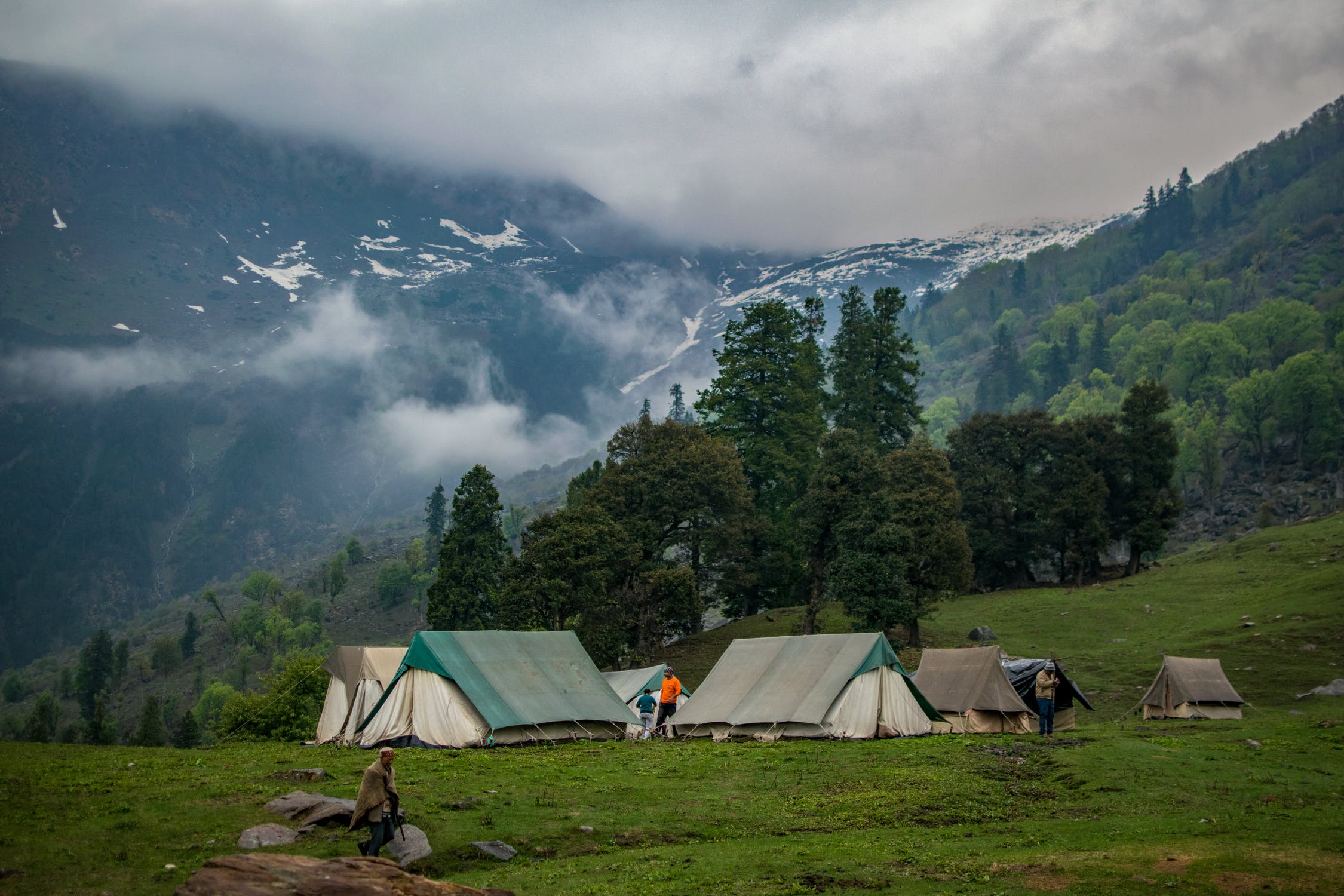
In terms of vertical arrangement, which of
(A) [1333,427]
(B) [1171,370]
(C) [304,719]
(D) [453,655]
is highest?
(B) [1171,370]

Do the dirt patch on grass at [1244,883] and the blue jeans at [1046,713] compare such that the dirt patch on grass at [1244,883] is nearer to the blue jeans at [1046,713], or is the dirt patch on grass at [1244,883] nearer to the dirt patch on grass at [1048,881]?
the dirt patch on grass at [1048,881]

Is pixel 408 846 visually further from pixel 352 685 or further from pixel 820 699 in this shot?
pixel 352 685

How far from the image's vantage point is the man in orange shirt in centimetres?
3328

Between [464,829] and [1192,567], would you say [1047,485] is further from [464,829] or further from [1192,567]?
[464,829]

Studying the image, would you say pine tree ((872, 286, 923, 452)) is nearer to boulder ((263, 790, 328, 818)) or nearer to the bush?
the bush

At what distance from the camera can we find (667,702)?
110ft

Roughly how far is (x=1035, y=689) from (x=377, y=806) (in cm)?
2503

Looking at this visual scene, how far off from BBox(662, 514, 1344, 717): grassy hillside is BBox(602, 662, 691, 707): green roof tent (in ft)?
33.6

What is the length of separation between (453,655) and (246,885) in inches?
810

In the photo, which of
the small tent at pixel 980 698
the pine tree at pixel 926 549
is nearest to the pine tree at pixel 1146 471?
the pine tree at pixel 926 549

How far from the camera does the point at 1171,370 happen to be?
536ft

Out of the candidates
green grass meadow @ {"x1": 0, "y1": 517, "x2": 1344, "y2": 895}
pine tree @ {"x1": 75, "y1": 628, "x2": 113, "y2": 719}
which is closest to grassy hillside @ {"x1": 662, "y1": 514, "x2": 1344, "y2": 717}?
green grass meadow @ {"x1": 0, "y1": 517, "x2": 1344, "y2": 895}

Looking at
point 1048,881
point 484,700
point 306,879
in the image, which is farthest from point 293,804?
point 484,700

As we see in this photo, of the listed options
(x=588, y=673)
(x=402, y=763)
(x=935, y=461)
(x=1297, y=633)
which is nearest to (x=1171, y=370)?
(x=935, y=461)
